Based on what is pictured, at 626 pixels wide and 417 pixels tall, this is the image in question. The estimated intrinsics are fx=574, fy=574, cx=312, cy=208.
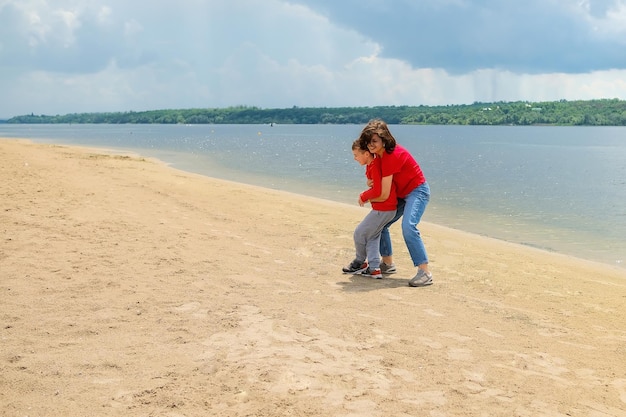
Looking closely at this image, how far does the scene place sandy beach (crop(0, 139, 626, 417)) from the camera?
3885 millimetres

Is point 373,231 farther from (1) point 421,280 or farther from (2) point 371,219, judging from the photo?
(1) point 421,280

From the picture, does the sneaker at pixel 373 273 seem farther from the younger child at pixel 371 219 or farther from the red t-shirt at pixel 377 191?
the red t-shirt at pixel 377 191

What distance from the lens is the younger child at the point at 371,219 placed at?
7.13 meters

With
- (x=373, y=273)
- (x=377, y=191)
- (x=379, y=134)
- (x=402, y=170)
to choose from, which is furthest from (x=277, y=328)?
(x=402, y=170)

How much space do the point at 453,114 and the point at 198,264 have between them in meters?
192

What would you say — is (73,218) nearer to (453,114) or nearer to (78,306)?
(78,306)

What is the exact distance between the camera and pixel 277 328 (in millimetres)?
5141

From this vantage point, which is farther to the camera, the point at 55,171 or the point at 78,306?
the point at 55,171

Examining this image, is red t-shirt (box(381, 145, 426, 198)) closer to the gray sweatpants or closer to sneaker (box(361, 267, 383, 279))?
the gray sweatpants

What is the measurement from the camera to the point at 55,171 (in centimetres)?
1584

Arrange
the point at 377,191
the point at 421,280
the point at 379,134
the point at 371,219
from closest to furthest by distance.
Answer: the point at 379,134 → the point at 421,280 → the point at 377,191 → the point at 371,219

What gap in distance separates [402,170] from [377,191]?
419 millimetres

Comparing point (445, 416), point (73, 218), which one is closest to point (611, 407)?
point (445, 416)

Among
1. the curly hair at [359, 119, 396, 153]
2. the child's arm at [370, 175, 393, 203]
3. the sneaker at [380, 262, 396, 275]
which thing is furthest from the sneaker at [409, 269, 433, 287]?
the curly hair at [359, 119, 396, 153]
